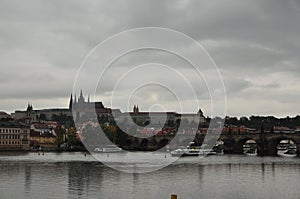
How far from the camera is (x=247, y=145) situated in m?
116

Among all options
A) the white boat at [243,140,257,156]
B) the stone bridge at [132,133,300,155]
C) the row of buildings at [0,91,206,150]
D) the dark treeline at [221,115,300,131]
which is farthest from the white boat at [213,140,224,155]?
the dark treeline at [221,115,300,131]

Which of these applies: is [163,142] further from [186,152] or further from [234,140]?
[186,152]

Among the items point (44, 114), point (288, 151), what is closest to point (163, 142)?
point (288, 151)

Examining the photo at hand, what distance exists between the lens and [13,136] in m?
90.4

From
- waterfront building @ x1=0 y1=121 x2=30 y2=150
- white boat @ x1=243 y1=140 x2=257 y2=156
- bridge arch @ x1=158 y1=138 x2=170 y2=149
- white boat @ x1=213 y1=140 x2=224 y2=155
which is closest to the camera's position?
white boat @ x1=243 y1=140 x2=257 y2=156

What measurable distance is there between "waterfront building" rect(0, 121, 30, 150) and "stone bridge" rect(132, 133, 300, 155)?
23.6 metres

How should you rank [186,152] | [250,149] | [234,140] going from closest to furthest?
[186,152] → [234,140] → [250,149]

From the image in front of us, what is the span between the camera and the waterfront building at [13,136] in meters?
89.1

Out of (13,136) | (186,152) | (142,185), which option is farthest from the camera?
(13,136)

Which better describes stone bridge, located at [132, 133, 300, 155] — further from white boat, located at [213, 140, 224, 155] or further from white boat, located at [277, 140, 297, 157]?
white boat, located at [277, 140, 297, 157]

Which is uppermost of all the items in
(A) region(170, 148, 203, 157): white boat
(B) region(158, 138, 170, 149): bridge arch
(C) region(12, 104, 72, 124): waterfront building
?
(C) region(12, 104, 72, 124): waterfront building

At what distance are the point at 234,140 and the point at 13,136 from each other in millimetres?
42133

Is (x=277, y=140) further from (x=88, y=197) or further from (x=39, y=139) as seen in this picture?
(x=88, y=197)

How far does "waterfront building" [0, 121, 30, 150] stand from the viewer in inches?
3509
